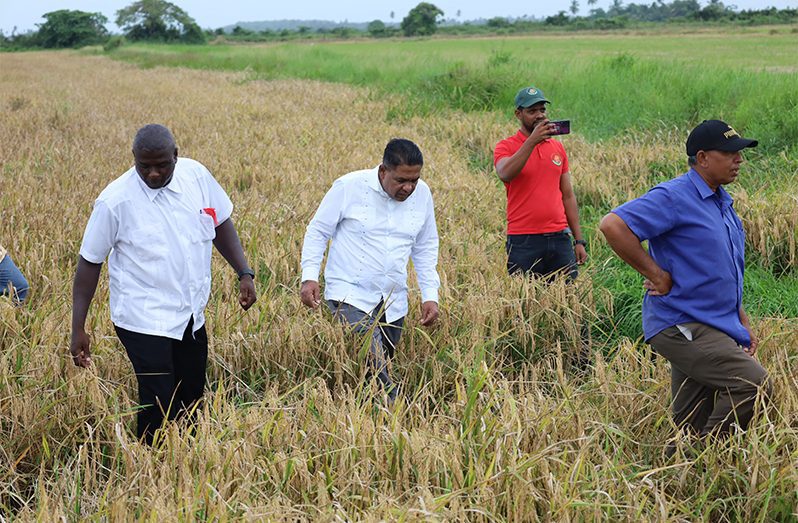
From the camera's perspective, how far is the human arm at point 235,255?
3680 mm

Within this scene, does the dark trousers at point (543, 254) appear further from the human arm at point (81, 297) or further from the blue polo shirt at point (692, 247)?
the human arm at point (81, 297)

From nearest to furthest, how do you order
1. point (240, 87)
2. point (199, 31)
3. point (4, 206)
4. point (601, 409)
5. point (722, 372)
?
1. point (722, 372)
2. point (601, 409)
3. point (4, 206)
4. point (240, 87)
5. point (199, 31)

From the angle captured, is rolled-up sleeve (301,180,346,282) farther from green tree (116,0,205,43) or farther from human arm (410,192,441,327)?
green tree (116,0,205,43)

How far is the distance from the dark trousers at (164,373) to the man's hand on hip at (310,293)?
47 centimetres

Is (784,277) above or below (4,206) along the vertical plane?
below

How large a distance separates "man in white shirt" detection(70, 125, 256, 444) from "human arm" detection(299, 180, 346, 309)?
0.48 meters

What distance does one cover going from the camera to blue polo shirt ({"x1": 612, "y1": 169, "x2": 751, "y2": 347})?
3.18m

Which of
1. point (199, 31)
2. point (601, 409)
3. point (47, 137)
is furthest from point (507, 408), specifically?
point (199, 31)

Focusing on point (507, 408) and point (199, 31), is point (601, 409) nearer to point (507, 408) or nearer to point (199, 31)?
point (507, 408)

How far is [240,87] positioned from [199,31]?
5135cm

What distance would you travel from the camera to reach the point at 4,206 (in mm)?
7184

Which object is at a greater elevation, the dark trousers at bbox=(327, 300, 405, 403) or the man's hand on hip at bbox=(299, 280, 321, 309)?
the man's hand on hip at bbox=(299, 280, 321, 309)

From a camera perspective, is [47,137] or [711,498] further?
[47,137]

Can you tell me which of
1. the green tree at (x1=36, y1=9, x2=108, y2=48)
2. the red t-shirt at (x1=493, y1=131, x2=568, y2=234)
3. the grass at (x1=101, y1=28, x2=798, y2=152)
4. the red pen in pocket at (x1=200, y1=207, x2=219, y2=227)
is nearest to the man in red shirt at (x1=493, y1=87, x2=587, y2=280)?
the red t-shirt at (x1=493, y1=131, x2=568, y2=234)
